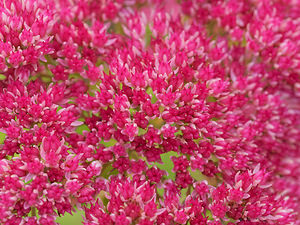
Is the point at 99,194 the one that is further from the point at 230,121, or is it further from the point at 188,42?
the point at 188,42

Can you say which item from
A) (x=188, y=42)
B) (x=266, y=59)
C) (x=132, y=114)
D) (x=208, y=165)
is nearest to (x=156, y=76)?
(x=132, y=114)

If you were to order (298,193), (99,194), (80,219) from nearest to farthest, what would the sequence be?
(99,194)
(80,219)
(298,193)

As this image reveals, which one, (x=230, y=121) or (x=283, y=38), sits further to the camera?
(x=283, y=38)

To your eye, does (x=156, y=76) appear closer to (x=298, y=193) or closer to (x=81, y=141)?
(x=81, y=141)

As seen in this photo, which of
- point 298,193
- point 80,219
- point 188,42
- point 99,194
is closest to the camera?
point 99,194

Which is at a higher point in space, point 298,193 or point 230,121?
point 230,121

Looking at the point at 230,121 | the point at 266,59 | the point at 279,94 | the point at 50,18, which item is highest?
the point at 50,18

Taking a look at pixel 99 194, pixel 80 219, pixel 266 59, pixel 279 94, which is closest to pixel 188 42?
pixel 266 59
